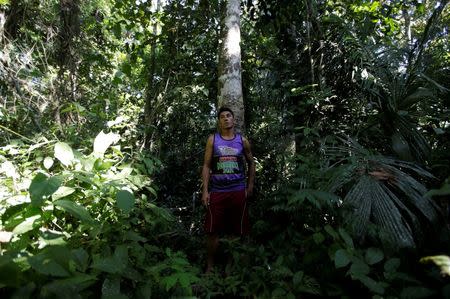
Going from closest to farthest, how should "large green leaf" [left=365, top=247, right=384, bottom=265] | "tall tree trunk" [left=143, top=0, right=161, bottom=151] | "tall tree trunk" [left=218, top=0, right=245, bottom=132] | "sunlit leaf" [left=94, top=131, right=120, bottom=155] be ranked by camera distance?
1. "large green leaf" [left=365, top=247, right=384, bottom=265]
2. "sunlit leaf" [left=94, top=131, right=120, bottom=155]
3. "tall tree trunk" [left=218, top=0, right=245, bottom=132]
4. "tall tree trunk" [left=143, top=0, right=161, bottom=151]

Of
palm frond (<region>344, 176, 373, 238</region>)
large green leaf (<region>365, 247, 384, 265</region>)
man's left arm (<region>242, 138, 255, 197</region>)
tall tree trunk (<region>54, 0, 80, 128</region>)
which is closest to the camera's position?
large green leaf (<region>365, 247, 384, 265</region>)

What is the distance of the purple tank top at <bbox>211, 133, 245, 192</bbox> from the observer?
12.0 feet

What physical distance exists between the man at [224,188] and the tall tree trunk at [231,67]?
40 cm

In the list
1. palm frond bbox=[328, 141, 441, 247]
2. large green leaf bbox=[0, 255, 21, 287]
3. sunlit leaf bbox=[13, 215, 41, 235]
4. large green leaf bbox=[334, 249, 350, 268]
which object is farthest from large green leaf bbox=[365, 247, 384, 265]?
sunlit leaf bbox=[13, 215, 41, 235]

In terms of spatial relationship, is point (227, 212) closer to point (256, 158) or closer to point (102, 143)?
point (102, 143)

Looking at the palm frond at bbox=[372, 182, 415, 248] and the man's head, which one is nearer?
the palm frond at bbox=[372, 182, 415, 248]

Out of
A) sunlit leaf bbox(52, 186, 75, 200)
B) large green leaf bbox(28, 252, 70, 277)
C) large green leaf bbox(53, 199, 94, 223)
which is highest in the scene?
sunlit leaf bbox(52, 186, 75, 200)

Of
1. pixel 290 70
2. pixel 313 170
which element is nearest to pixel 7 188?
pixel 313 170

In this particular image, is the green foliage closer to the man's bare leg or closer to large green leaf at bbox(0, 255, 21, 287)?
large green leaf at bbox(0, 255, 21, 287)

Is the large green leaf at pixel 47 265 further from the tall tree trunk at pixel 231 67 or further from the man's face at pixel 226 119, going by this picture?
the tall tree trunk at pixel 231 67

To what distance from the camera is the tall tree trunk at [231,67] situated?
13.6 feet

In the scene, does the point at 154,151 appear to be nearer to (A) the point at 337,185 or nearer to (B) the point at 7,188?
(B) the point at 7,188

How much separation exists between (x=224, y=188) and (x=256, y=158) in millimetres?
1829

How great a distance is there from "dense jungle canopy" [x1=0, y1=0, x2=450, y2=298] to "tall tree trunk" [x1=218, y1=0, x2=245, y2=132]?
271 millimetres
